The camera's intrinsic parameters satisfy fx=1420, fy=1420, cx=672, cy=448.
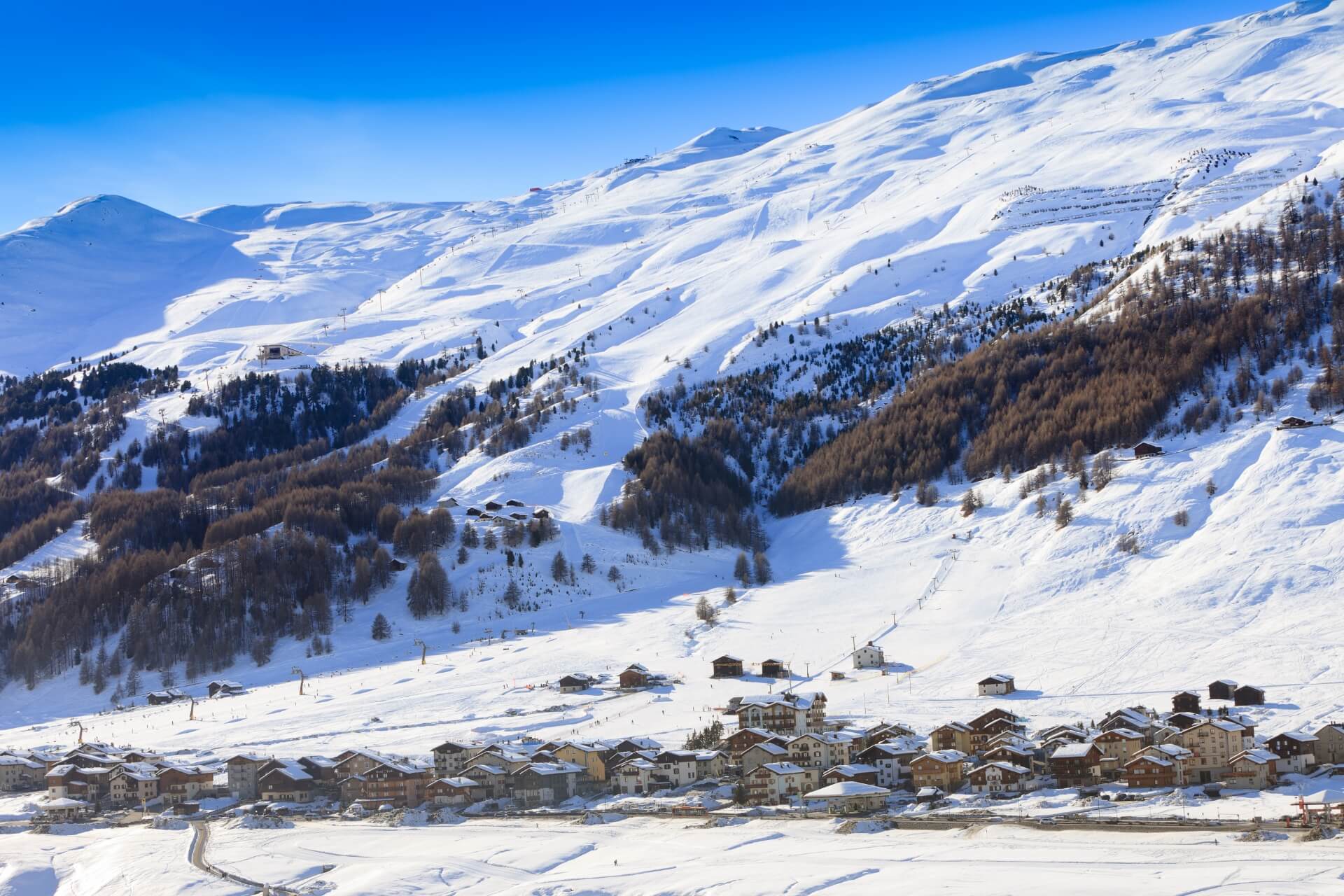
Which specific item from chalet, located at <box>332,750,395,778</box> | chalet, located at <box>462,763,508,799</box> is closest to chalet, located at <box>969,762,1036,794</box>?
chalet, located at <box>462,763,508,799</box>

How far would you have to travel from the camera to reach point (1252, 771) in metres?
48.2

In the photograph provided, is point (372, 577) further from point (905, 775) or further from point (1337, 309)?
point (1337, 309)

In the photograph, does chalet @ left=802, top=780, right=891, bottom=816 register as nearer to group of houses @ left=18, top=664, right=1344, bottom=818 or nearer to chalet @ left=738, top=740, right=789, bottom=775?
group of houses @ left=18, top=664, right=1344, bottom=818

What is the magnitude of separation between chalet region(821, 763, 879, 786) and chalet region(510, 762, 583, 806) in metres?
10.1

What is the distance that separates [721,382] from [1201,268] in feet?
153

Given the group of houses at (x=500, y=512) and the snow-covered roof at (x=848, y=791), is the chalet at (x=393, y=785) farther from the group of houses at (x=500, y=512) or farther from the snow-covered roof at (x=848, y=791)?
the group of houses at (x=500, y=512)

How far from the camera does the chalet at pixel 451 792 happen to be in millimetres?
55062

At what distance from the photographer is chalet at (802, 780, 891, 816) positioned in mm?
49281

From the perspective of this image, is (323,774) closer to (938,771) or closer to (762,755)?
(762,755)

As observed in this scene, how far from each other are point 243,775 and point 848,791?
25.9 metres

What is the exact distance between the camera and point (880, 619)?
85.2m

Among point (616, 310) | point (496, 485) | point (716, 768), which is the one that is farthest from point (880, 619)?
point (616, 310)

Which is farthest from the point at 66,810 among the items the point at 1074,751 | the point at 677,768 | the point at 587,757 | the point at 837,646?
the point at 837,646

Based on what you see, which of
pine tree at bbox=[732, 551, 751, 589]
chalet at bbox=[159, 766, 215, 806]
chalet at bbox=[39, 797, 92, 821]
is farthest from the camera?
pine tree at bbox=[732, 551, 751, 589]
